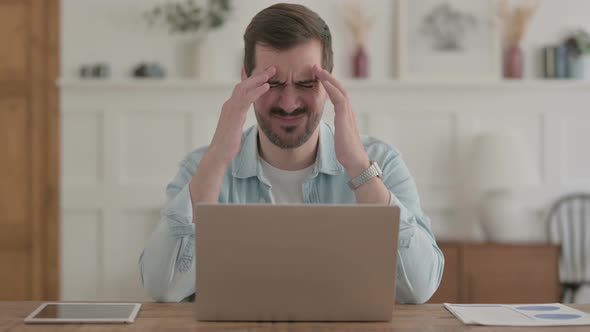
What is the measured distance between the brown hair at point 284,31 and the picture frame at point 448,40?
224 cm

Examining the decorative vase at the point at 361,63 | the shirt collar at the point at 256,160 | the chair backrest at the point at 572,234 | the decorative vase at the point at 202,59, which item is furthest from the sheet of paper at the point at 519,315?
the decorative vase at the point at 202,59

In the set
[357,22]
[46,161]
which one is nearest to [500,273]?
[357,22]

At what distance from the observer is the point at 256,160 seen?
2.02m

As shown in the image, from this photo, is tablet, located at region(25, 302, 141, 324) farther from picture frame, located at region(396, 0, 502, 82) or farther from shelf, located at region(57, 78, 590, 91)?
picture frame, located at region(396, 0, 502, 82)

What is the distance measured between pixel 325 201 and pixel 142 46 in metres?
2.51

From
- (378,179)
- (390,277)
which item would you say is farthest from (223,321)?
(378,179)

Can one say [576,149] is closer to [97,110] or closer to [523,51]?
Result: [523,51]

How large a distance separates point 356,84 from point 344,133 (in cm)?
235

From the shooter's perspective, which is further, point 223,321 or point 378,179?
point 378,179

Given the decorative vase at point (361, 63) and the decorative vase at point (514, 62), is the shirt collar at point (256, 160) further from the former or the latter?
the decorative vase at point (514, 62)

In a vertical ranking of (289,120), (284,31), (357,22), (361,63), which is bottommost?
(289,120)

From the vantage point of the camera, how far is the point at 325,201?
2012mm

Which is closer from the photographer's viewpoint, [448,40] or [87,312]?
[87,312]

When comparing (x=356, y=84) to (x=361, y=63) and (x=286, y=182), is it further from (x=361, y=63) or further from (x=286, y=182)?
(x=286, y=182)
